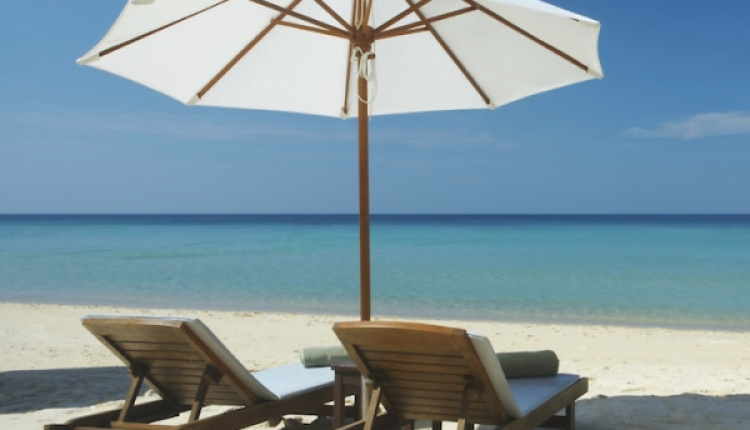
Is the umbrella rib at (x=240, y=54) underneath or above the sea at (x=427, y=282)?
above

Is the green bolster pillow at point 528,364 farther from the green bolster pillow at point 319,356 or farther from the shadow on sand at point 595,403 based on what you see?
the green bolster pillow at point 319,356

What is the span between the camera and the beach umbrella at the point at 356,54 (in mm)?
3871

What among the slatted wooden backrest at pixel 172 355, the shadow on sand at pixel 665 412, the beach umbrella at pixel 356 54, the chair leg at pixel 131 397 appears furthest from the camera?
the shadow on sand at pixel 665 412

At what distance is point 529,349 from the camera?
307 inches

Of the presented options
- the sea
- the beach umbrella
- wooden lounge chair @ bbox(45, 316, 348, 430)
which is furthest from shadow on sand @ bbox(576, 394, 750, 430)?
the sea

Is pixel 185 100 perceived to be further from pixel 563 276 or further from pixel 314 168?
pixel 314 168

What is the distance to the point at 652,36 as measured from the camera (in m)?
47.1

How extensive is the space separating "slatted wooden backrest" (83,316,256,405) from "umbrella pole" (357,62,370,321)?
2.36 feet

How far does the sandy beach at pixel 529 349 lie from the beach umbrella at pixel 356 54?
6.18 ft

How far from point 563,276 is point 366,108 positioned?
15.0 metres

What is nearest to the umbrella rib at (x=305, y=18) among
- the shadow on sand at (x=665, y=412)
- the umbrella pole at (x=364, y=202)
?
the umbrella pole at (x=364, y=202)

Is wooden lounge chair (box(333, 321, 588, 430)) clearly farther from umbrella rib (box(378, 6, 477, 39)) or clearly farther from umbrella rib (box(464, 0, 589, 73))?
umbrella rib (box(464, 0, 589, 73))

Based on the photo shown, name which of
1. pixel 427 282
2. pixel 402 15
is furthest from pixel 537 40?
pixel 427 282

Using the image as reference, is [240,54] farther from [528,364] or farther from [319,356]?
[528,364]
